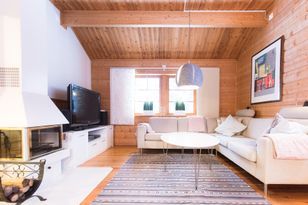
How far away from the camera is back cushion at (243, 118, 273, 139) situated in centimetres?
318

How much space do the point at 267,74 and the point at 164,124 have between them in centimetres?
246

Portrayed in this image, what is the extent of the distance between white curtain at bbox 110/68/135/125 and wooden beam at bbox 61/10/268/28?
1.60m

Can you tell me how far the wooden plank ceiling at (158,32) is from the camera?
11.0ft

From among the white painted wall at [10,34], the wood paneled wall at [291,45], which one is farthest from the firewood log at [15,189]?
the wood paneled wall at [291,45]

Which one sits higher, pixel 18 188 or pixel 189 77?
pixel 189 77

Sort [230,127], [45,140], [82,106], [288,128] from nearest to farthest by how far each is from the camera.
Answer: [288,128]
[45,140]
[82,106]
[230,127]

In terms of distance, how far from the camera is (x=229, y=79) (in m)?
4.94

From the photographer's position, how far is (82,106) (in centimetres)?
364

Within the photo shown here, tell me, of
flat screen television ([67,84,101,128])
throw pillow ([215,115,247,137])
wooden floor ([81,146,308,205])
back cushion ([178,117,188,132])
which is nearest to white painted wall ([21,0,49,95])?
flat screen television ([67,84,101,128])

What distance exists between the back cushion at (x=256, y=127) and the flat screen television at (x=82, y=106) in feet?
11.0

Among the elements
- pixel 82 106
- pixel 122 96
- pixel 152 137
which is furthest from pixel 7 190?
pixel 122 96

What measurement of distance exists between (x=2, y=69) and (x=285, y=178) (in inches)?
140

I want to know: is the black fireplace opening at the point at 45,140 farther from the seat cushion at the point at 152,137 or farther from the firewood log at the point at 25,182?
the seat cushion at the point at 152,137

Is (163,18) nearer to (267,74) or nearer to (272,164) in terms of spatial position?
(267,74)
